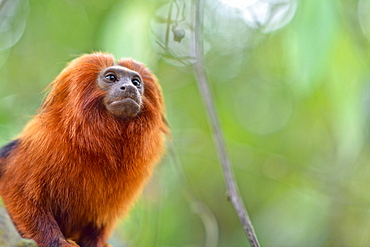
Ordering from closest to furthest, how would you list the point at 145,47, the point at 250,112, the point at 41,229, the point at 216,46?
the point at 41,229 < the point at 145,47 < the point at 216,46 < the point at 250,112

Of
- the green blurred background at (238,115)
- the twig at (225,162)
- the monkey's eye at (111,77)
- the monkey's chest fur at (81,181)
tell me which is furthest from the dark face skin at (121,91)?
the green blurred background at (238,115)

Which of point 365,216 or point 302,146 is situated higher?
point 302,146

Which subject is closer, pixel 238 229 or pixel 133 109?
pixel 133 109

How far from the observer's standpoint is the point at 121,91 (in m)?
2.79

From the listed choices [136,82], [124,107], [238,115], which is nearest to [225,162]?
[124,107]

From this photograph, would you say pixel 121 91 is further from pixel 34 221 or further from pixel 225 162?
pixel 34 221

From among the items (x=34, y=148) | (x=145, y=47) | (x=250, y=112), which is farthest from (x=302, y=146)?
(x=34, y=148)

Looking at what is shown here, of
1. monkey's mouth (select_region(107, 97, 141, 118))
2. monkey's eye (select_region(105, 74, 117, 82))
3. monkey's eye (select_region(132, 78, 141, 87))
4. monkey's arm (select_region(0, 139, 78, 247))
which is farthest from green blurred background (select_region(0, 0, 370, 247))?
monkey's arm (select_region(0, 139, 78, 247))

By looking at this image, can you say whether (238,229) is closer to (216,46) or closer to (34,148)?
(216,46)

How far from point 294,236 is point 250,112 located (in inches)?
72.6

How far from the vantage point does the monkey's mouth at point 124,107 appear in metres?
2.79

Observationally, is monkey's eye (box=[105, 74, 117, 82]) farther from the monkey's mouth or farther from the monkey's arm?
the monkey's arm

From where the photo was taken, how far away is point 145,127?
300 cm

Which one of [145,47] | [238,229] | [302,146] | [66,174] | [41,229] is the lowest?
[238,229]
